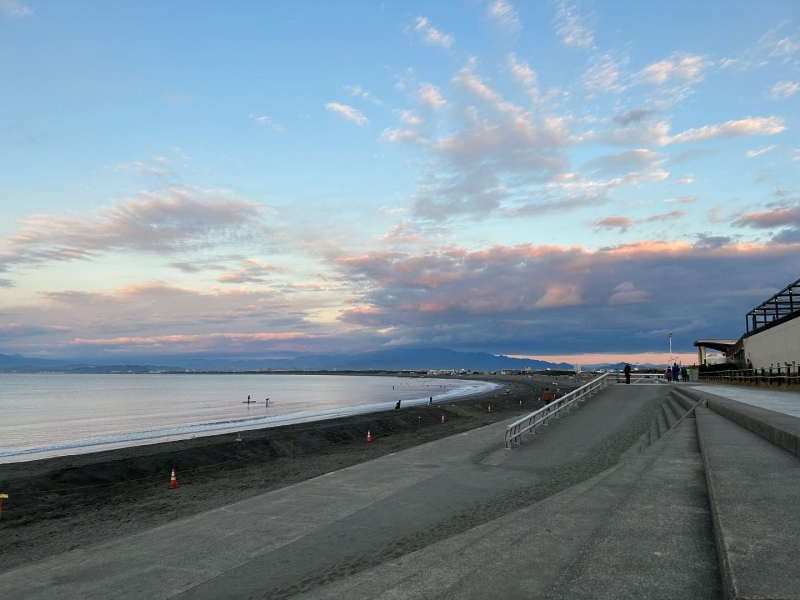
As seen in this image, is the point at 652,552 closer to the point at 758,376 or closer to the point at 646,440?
the point at 646,440

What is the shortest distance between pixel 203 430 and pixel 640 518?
38.8 m

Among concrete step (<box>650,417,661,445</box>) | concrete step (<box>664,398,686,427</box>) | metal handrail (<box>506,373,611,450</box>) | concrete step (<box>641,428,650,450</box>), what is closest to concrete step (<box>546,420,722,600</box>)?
metal handrail (<box>506,373,611,450</box>)

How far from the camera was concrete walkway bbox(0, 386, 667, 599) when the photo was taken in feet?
23.0

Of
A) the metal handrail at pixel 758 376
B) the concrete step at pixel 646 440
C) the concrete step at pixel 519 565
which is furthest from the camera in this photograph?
the metal handrail at pixel 758 376

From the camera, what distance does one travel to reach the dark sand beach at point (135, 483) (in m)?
12.9

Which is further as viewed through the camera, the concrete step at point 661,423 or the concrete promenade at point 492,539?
the concrete step at point 661,423

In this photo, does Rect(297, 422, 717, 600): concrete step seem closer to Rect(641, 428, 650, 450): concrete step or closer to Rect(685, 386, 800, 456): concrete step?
Rect(685, 386, 800, 456): concrete step

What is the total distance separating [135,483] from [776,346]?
1472 inches

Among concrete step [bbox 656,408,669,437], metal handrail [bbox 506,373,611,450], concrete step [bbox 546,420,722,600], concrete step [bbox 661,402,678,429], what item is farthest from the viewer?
concrete step [bbox 661,402,678,429]

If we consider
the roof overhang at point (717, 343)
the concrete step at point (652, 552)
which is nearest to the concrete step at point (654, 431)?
the concrete step at point (652, 552)

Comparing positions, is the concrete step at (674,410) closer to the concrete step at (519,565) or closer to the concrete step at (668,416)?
the concrete step at (668,416)

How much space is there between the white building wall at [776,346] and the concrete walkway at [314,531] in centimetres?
2262

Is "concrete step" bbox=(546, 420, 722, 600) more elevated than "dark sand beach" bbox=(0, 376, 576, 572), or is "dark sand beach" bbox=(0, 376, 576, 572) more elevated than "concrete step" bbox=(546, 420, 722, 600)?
"concrete step" bbox=(546, 420, 722, 600)

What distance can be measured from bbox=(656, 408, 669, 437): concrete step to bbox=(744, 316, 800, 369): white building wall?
11394 millimetres
